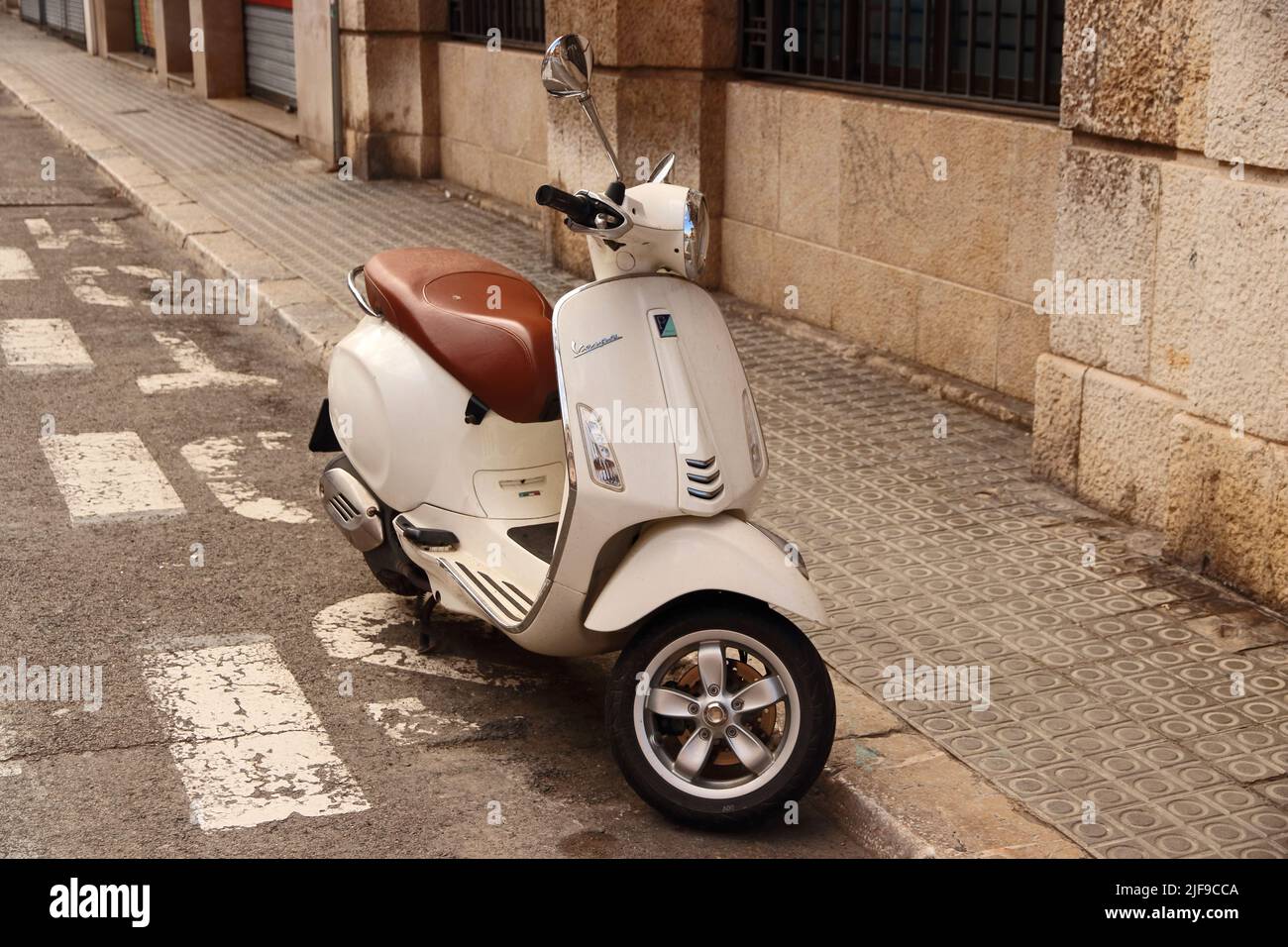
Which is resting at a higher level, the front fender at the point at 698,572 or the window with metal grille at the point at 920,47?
the window with metal grille at the point at 920,47

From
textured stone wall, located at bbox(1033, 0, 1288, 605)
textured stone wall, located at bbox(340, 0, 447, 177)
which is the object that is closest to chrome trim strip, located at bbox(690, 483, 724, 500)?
textured stone wall, located at bbox(1033, 0, 1288, 605)

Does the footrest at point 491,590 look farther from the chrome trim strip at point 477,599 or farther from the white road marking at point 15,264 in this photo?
the white road marking at point 15,264

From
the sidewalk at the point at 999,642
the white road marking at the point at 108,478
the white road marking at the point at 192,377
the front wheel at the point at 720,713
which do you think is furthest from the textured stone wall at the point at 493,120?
the front wheel at the point at 720,713

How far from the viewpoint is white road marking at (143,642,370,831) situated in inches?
152

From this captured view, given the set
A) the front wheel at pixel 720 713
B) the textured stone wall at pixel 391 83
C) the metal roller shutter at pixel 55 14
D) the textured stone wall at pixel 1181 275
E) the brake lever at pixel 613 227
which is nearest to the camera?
the front wheel at pixel 720 713

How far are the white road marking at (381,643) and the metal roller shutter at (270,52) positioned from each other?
13.0m

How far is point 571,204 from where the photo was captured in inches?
148

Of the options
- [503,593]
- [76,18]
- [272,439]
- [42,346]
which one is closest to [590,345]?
[503,593]

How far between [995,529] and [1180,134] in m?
1.45

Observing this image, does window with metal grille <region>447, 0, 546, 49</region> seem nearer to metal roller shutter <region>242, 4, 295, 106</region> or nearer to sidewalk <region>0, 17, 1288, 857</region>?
sidewalk <region>0, 17, 1288, 857</region>

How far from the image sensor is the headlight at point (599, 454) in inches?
152

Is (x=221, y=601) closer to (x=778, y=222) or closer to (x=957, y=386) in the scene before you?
(x=957, y=386)

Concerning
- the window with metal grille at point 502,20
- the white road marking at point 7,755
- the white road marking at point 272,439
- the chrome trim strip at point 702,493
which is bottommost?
the white road marking at point 7,755
